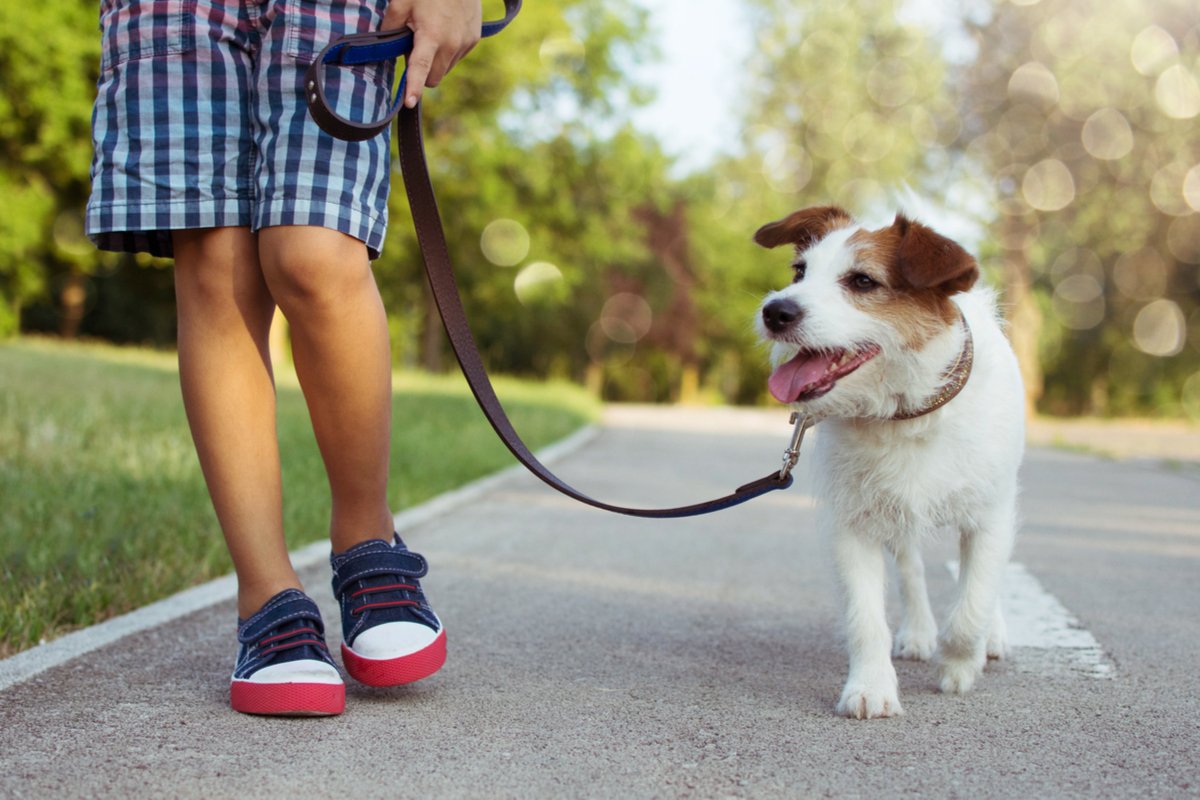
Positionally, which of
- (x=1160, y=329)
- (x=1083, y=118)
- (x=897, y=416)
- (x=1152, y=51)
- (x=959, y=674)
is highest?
(x=1152, y=51)

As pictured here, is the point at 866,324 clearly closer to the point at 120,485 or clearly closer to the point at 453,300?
the point at 453,300

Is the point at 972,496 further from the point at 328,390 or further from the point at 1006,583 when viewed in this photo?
the point at 1006,583

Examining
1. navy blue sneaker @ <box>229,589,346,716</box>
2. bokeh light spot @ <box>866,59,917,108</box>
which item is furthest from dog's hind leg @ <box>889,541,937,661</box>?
bokeh light spot @ <box>866,59,917,108</box>

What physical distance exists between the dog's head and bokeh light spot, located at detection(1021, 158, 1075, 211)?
22.3m

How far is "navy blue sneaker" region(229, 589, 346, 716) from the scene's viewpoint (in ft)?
8.68

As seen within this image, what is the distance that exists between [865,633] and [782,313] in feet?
2.79

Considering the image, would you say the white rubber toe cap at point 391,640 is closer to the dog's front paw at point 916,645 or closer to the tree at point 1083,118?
the dog's front paw at point 916,645

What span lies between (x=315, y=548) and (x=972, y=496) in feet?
9.63

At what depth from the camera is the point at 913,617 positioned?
3.63 meters

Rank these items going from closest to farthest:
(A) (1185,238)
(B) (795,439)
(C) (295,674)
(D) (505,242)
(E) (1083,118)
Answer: (C) (295,674) → (B) (795,439) → (E) (1083,118) → (D) (505,242) → (A) (1185,238)

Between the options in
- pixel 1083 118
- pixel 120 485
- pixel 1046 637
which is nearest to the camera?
pixel 1046 637

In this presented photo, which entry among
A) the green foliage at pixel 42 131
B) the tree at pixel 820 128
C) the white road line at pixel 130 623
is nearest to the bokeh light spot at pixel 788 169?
the tree at pixel 820 128

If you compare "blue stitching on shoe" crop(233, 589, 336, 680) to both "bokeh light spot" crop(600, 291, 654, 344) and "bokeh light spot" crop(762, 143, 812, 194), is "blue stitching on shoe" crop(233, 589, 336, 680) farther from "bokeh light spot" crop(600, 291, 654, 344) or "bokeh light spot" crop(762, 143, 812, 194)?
"bokeh light spot" crop(600, 291, 654, 344)

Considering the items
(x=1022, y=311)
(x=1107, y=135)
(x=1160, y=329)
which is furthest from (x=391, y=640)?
(x=1160, y=329)
